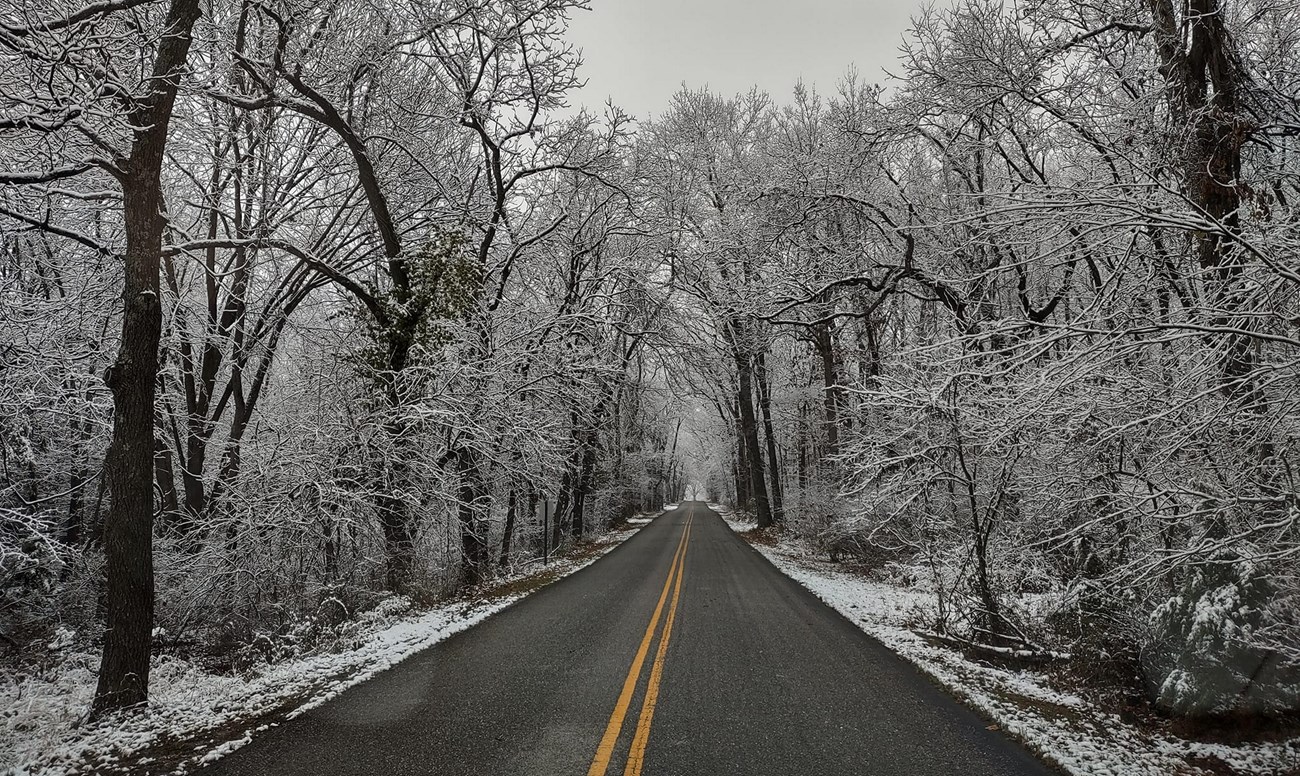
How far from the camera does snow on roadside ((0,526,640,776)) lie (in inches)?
178

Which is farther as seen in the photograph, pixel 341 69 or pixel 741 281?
pixel 741 281

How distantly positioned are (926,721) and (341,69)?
41.0 ft

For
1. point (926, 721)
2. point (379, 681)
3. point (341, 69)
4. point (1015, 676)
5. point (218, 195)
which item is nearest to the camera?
point (926, 721)

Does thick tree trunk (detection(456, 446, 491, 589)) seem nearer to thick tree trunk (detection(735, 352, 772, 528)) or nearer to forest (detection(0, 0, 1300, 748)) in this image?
forest (detection(0, 0, 1300, 748))

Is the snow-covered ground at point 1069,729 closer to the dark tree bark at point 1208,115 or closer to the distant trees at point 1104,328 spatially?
the distant trees at point 1104,328

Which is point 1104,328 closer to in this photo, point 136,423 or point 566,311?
point 136,423

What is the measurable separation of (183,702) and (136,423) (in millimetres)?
2741

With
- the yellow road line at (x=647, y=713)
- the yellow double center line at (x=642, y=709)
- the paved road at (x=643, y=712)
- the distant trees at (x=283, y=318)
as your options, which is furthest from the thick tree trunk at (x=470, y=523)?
the yellow road line at (x=647, y=713)

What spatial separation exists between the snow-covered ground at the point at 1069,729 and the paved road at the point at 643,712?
0.84 ft

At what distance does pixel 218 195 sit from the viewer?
11680 millimetres

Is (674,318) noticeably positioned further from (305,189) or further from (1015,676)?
(1015,676)

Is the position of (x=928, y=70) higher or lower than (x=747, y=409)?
higher

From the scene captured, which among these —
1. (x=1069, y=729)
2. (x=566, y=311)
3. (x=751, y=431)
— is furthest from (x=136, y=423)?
(x=751, y=431)

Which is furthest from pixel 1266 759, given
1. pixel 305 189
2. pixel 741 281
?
pixel 305 189
